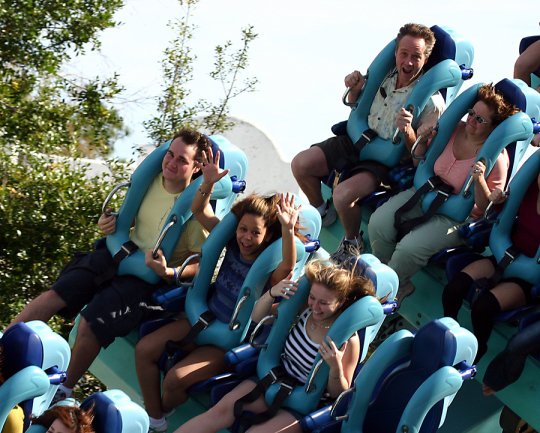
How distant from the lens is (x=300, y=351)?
5.08m

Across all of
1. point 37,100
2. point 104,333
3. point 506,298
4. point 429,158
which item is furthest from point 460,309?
point 37,100

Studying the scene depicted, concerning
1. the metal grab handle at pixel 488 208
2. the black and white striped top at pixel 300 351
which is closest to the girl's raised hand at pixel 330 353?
Answer: the black and white striped top at pixel 300 351

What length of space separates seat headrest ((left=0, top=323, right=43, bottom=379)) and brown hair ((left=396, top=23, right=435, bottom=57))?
2343 mm

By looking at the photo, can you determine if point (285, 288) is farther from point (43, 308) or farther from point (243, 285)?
point (43, 308)

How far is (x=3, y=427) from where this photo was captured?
4.56 meters

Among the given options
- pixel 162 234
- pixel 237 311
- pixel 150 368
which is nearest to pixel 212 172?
pixel 162 234

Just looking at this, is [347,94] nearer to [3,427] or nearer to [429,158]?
[429,158]

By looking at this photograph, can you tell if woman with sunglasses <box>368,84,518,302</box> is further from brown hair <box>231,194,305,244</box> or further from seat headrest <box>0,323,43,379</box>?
Answer: seat headrest <box>0,323,43,379</box>

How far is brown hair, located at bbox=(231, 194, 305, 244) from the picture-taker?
17.5ft

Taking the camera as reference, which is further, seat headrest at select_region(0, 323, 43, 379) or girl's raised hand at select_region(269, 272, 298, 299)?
girl's raised hand at select_region(269, 272, 298, 299)

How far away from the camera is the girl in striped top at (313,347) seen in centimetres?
492

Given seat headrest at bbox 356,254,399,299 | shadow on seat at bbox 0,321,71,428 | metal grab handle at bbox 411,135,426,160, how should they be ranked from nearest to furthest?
shadow on seat at bbox 0,321,71,428
seat headrest at bbox 356,254,399,299
metal grab handle at bbox 411,135,426,160

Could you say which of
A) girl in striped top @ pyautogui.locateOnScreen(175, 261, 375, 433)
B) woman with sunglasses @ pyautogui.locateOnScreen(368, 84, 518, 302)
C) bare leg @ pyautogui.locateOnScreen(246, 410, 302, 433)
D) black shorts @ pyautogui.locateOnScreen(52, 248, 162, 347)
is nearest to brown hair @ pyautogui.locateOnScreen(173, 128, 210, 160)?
black shorts @ pyautogui.locateOnScreen(52, 248, 162, 347)

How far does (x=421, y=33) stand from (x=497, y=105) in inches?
21.4
